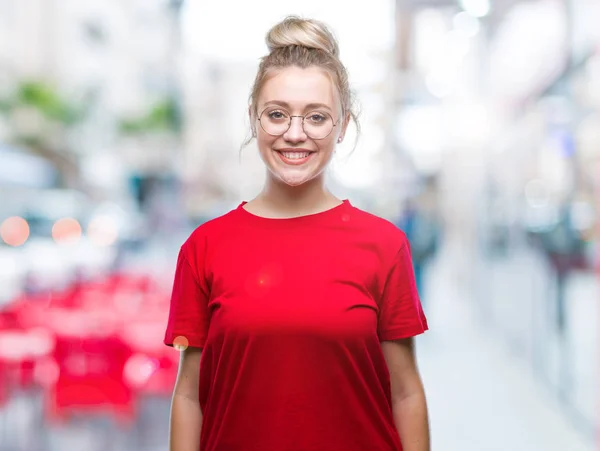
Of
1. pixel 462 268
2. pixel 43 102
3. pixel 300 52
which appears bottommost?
pixel 462 268

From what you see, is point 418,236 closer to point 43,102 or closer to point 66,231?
point 66,231

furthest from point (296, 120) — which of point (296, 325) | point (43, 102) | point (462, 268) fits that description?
point (43, 102)

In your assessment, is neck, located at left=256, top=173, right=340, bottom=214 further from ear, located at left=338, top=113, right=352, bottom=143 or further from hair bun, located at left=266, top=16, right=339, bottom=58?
hair bun, located at left=266, top=16, right=339, bottom=58

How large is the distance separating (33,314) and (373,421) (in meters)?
4.40

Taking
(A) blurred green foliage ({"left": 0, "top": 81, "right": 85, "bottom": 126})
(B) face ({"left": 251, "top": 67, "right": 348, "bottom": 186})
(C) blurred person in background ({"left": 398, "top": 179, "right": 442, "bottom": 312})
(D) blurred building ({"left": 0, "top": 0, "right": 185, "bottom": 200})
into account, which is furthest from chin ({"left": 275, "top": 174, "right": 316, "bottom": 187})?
(D) blurred building ({"left": 0, "top": 0, "right": 185, "bottom": 200})

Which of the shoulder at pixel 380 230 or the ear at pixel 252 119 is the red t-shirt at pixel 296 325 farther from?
the ear at pixel 252 119

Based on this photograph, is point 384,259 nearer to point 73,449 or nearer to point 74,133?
point 73,449

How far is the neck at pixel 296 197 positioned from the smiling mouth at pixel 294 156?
7cm

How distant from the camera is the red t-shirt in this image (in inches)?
59.9

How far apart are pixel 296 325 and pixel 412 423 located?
357 millimetres

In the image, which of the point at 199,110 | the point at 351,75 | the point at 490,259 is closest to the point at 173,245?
the point at 490,259

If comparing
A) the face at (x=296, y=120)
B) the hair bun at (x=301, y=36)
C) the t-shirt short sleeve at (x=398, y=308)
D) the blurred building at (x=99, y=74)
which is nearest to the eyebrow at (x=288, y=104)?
the face at (x=296, y=120)

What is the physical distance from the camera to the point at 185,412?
1656 mm

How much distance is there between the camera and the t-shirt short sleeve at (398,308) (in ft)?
5.27
